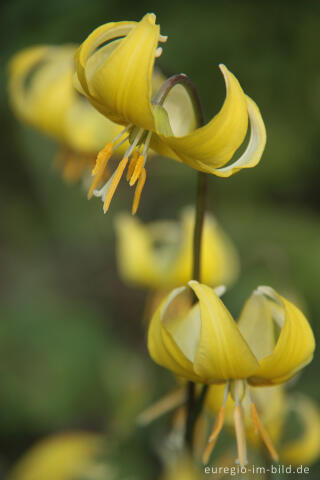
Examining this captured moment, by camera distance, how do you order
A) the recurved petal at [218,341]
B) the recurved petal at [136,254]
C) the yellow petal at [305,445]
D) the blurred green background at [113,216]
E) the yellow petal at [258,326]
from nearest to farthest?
1. the recurved petal at [218,341]
2. the yellow petal at [258,326]
3. the yellow petal at [305,445]
4. the recurved petal at [136,254]
5. the blurred green background at [113,216]

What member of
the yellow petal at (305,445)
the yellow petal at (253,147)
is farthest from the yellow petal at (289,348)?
the yellow petal at (305,445)

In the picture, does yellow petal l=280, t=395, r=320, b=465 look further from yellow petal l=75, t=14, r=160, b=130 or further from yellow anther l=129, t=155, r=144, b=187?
yellow petal l=75, t=14, r=160, b=130

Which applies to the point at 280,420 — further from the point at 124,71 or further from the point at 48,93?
the point at 48,93

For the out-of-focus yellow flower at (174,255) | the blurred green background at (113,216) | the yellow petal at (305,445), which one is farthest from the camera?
the blurred green background at (113,216)

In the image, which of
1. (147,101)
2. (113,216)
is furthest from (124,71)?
(113,216)

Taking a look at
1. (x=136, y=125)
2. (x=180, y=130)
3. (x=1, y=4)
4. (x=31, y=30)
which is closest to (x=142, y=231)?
(x=180, y=130)

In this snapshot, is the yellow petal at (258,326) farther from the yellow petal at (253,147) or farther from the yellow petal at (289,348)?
the yellow petal at (253,147)
